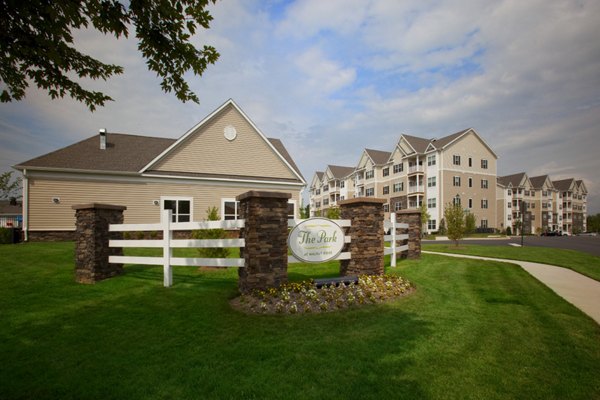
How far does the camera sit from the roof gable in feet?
62.6

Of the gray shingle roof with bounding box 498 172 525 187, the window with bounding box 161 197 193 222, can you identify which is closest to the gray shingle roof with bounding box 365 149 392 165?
the gray shingle roof with bounding box 498 172 525 187

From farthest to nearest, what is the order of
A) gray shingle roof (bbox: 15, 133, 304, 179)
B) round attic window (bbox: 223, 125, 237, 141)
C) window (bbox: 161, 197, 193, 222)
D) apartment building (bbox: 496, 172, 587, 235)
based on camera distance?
1. apartment building (bbox: 496, 172, 587, 235)
2. round attic window (bbox: 223, 125, 237, 141)
3. window (bbox: 161, 197, 193, 222)
4. gray shingle roof (bbox: 15, 133, 304, 179)

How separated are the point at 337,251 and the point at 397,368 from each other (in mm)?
4147

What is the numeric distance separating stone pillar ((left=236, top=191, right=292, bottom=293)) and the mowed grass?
88 cm

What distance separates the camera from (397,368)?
12.0ft

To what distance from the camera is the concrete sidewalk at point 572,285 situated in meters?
6.34

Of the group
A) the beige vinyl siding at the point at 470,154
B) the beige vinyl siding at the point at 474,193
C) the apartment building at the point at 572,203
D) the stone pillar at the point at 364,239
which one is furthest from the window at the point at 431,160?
the apartment building at the point at 572,203

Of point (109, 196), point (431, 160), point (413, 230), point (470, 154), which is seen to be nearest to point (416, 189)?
point (431, 160)

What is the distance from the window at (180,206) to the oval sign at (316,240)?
13770 mm

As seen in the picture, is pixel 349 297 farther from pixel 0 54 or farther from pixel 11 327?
pixel 0 54

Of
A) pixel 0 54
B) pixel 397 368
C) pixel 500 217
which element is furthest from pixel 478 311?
pixel 500 217

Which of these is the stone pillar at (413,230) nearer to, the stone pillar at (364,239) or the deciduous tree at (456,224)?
the stone pillar at (364,239)

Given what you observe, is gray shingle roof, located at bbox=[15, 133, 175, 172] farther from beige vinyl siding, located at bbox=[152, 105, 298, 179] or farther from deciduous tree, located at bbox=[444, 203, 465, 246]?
deciduous tree, located at bbox=[444, 203, 465, 246]

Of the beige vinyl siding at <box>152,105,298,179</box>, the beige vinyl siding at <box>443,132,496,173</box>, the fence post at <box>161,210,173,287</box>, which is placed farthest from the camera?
the beige vinyl siding at <box>443,132,496,173</box>
